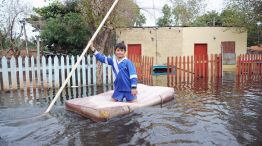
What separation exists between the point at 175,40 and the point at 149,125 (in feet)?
55.3

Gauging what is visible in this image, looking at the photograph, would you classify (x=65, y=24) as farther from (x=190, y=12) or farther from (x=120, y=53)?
(x=190, y=12)

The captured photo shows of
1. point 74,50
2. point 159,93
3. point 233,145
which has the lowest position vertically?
point 233,145

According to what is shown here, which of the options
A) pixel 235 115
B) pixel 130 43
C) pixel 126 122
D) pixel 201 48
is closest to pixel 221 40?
pixel 201 48

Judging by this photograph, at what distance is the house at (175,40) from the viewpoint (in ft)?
72.8

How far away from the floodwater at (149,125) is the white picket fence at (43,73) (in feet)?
8.47

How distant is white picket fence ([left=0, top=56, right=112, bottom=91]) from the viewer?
11.2 m

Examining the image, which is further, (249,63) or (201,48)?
→ (201,48)

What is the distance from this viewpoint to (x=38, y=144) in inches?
195

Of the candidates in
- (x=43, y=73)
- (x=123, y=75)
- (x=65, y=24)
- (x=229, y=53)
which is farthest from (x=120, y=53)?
(x=229, y=53)

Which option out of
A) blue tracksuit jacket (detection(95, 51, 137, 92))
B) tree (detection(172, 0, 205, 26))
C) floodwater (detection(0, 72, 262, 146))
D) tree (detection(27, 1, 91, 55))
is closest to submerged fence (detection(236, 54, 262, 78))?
floodwater (detection(0, 72, 262, 146))

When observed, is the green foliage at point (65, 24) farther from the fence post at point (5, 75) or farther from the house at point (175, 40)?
the fence post at point (5, 75)

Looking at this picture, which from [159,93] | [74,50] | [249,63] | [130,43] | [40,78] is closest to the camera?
[159,93]

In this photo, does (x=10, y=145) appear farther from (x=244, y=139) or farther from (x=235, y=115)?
(x=235, y=115)

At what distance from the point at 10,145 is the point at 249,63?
13.4 meters
